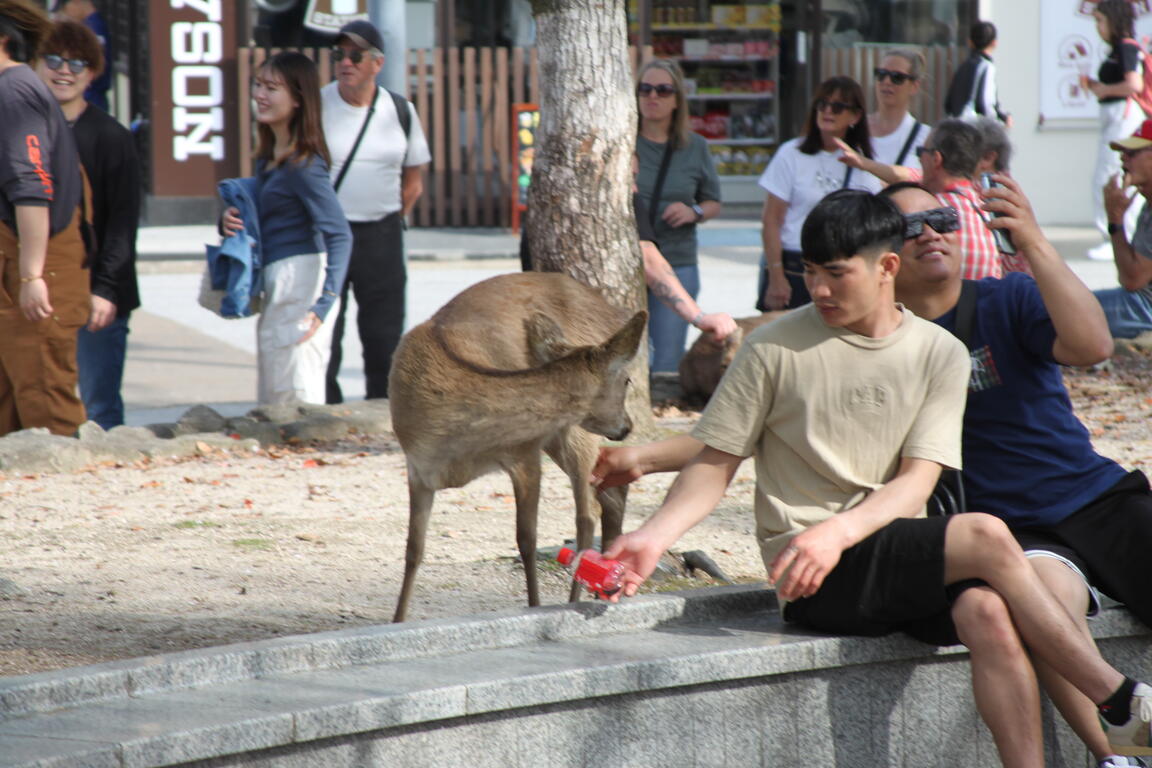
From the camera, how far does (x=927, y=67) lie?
2003 centimetres

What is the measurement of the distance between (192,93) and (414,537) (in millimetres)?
15024

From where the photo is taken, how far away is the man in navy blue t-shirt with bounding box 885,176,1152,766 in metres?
3.83

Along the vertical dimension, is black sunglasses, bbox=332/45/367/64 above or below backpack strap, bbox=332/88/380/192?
above

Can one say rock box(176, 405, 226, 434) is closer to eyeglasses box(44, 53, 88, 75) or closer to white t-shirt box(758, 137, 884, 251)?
eyeglasses box(44, 53, 88, 75)

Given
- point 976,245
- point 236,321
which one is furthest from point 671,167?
point 236,321

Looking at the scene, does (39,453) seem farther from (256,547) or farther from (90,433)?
(256,547)

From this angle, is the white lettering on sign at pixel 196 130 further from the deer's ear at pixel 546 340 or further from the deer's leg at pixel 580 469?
the deer's ear at pixel 546 340

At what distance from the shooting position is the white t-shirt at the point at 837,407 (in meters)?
3.64

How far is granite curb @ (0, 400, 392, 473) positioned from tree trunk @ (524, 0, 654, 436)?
4.61ft

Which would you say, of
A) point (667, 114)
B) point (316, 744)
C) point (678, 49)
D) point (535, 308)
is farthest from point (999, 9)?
point (316, 744)

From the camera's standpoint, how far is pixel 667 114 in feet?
25.9

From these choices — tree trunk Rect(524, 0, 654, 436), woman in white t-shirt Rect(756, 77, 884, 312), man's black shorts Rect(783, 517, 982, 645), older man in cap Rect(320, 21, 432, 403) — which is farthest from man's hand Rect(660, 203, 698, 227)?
man's black shorts Rect(783, 517, 982, 645)

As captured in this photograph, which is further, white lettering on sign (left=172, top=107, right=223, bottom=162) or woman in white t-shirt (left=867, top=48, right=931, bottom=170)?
white lettering on sign (left=172, top=107, right=223, bottom=162)

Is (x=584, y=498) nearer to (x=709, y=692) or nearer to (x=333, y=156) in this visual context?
(x=709, y=692)
